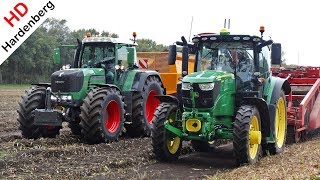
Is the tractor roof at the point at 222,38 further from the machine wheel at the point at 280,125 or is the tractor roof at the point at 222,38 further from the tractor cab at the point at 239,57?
the machine wheel at the point at 280,125

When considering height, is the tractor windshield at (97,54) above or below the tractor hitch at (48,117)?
above

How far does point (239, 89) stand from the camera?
8.84 metres

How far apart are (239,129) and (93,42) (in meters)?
5.03

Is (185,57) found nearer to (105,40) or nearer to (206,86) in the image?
(206,86)

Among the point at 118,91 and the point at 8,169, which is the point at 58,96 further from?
the point at 8,169

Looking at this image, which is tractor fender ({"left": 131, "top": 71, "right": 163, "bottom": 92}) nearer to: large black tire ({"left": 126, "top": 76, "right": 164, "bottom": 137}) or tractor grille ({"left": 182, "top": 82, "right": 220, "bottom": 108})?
large black tire ({"left": 126, "top": 76, "right": 164, "bottom": 137})

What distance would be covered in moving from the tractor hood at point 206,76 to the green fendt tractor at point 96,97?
2.38 metres

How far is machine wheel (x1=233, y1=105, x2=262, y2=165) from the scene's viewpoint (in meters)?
7.89

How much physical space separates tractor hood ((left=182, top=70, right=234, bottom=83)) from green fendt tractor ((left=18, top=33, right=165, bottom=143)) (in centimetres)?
238

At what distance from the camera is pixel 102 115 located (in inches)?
397

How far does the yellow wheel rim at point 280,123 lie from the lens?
9.83 m

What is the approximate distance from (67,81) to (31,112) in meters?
1.00

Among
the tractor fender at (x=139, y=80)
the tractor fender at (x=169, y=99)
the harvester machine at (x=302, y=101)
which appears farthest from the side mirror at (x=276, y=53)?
the tractor fender at (x=139, y=80)

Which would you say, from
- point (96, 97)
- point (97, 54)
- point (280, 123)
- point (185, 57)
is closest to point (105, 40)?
point (97, 54)
